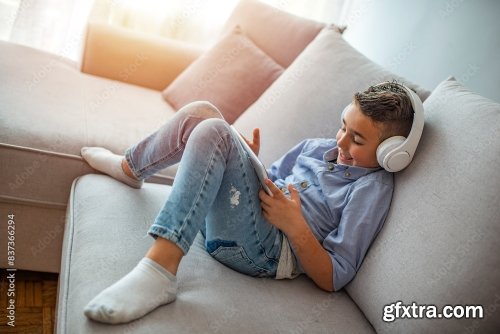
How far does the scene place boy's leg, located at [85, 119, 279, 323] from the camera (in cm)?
94

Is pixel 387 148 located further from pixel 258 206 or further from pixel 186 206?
pixel 186 206

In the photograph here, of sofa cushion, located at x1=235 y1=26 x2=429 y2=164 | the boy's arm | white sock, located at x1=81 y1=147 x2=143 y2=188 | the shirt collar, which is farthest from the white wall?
white sock, located at x1=81 y1=147 x2=143 y2=188

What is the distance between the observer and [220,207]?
1.20m

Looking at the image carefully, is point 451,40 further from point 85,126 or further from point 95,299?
point 95,299

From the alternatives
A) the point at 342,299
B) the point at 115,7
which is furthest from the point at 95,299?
the point at 115,7

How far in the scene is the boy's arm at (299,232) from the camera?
46.3 inches

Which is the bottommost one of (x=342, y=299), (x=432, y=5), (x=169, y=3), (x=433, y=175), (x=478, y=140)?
(x=342, y=299)

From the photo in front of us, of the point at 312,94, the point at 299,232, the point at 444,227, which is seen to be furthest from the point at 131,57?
the point at 444,227

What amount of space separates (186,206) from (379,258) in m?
0.48

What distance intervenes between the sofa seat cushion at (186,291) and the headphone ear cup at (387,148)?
355mm

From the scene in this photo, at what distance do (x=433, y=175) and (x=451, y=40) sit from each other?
3.41 feet

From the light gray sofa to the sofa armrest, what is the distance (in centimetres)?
81

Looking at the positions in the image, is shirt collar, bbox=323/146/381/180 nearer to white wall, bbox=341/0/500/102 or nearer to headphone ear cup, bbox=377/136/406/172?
headphone ear cup, bbox=377/136/406/172

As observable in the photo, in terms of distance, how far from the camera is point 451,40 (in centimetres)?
197
